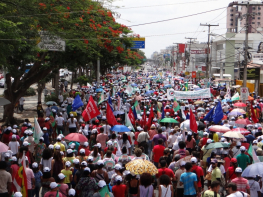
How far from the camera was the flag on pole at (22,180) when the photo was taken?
26.3 feet

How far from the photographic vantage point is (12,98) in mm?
19391

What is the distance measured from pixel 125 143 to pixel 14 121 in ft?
32.9

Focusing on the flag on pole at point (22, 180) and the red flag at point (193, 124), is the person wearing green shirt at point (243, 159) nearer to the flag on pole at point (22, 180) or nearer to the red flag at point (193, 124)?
the red flag at point (193, 124)

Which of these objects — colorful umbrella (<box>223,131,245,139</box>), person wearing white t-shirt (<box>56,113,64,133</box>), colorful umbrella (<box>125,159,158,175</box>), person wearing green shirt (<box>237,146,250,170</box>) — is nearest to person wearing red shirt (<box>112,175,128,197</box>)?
colorful umbrella (<box>125,159,158,175</box>)

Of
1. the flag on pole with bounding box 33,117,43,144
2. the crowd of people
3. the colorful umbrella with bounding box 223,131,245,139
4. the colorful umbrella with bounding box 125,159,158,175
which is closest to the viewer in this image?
the crowd of people

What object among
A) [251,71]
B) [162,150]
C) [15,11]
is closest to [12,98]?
[15,11]

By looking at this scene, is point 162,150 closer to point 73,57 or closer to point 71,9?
point 71,9

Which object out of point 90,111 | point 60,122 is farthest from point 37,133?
point 60,122

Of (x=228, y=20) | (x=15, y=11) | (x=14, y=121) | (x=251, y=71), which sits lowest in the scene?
(x=14, y=121)

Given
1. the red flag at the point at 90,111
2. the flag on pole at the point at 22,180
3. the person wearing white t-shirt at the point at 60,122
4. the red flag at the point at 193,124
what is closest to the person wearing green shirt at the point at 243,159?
the red flag at the point at 193,124

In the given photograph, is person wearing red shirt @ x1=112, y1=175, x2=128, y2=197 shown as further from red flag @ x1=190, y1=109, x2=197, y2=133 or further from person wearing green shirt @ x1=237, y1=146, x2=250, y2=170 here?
red flag @ x1=190, y1=109, x2=197, y2=133

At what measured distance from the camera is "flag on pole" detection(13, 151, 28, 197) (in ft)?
26.3

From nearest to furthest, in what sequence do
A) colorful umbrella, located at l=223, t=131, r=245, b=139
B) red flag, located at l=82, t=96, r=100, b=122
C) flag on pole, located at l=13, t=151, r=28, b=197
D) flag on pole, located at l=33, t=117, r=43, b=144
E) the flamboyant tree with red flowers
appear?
flag on pole, located at l=13, t=151, r=28, b=197 < colorful umbrella, located at l=223, t=131, r=245, b=139 < flag on pole, located at l=33, t=117, r=43, b=144 < the flamboyant tree with red flowers < red flag, located at l=82, t=96, r=100, b=122

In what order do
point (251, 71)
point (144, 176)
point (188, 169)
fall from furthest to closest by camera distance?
point (251, 71)
point (188, 169)
point (144, 176)
